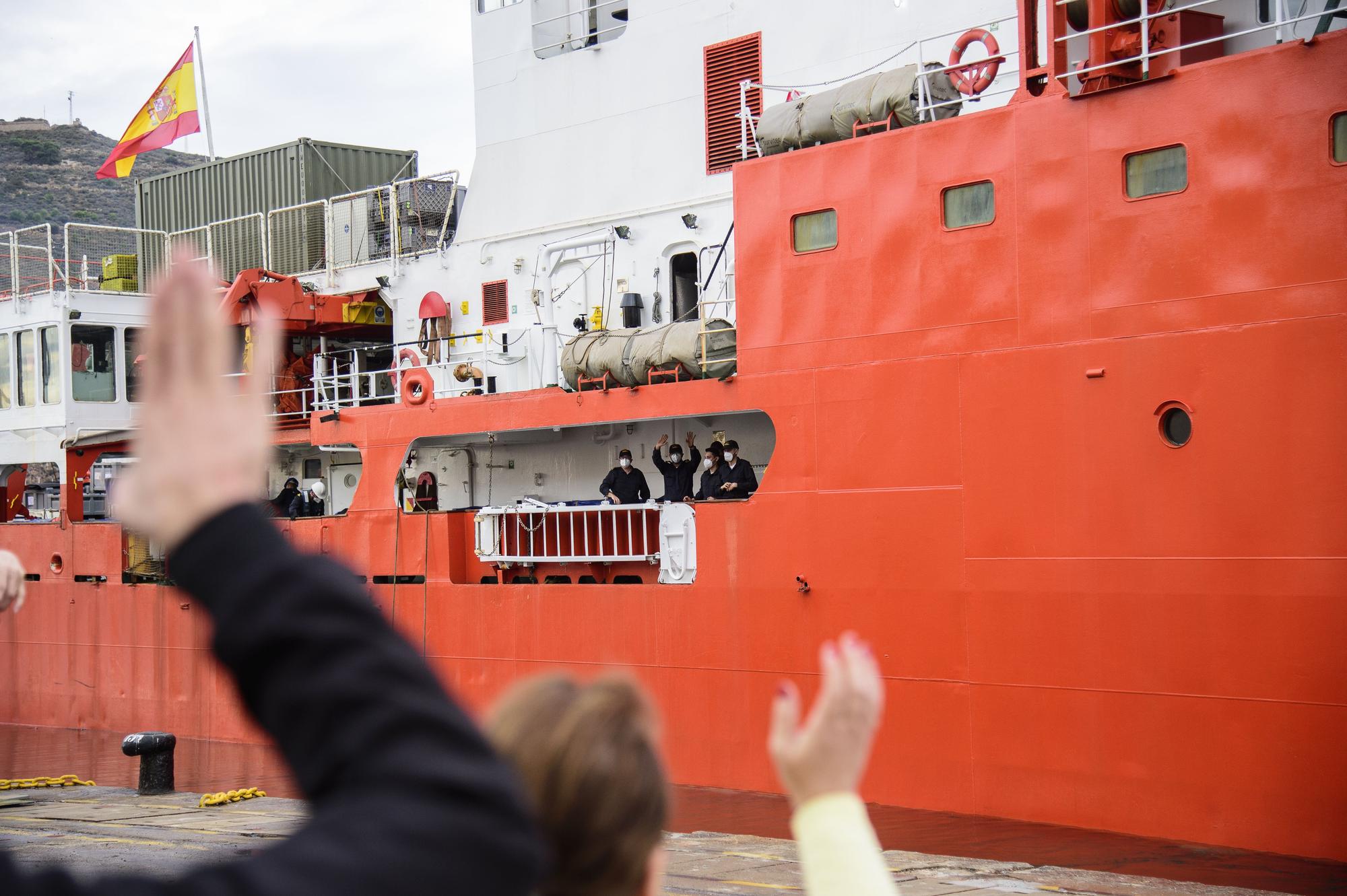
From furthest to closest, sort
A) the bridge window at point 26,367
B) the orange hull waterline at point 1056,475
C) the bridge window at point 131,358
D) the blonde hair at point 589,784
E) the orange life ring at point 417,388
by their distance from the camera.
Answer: the bridge window at point 131,358
the bridge window at point 26,367
the orange life ring at point 417,388
the orange hull waterline at point 1056,475
the blonde hair at point 589,784

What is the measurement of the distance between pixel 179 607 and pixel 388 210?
603 cm

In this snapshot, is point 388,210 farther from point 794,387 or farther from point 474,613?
point 794,387

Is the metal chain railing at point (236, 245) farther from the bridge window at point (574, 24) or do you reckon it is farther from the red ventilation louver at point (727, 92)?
the red ventilation louver at point (727, 92)

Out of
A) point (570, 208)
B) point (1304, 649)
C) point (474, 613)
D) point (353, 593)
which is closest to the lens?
point (353, 593)

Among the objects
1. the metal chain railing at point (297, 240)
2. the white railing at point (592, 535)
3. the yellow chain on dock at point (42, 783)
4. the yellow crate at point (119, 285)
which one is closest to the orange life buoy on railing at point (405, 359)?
the white railing at point (592, 535)

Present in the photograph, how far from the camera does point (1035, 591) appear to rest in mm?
10336

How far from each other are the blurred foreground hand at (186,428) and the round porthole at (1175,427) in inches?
369

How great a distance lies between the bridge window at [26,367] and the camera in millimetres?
21219

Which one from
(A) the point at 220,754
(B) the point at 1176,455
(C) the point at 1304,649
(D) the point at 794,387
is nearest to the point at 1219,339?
(B) the point at 1176,455

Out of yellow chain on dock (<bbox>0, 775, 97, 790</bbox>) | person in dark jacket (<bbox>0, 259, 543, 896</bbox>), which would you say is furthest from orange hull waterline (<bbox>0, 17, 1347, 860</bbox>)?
person in dark jacket (<bbox>0, 259, 543, 896</bbox>)

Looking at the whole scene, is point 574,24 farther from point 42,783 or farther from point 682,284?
point 42,783

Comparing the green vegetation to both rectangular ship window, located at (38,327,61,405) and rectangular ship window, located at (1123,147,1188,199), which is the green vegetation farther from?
rectangular ship window, located at (1123,147,1188,199)

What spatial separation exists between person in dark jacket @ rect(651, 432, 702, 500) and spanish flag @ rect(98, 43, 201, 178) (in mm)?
12686

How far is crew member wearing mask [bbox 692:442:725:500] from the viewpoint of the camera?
13.0m
